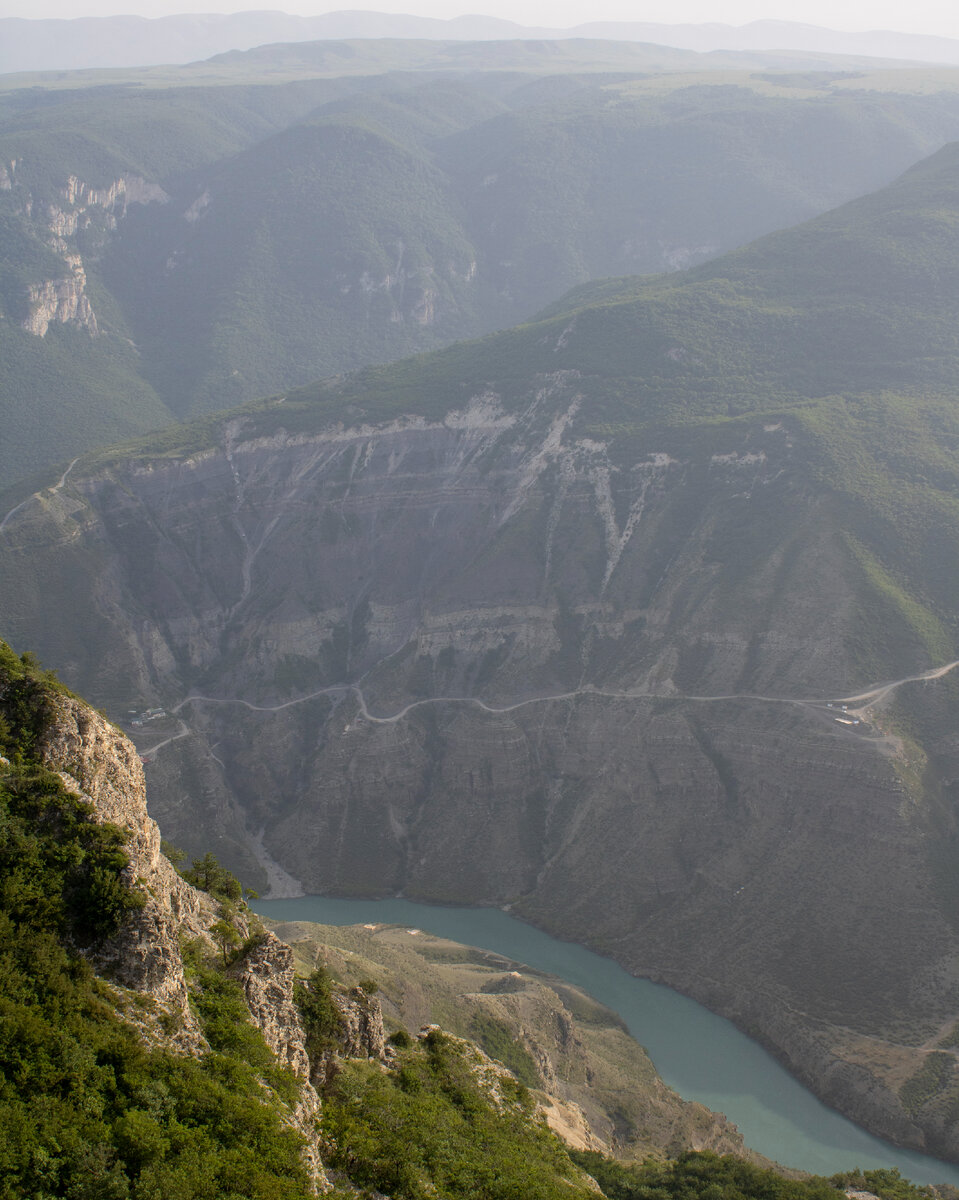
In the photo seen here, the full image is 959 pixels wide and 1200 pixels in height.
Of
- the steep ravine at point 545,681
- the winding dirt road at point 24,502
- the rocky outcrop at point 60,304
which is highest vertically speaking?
the rocky outcrop at point 60,304

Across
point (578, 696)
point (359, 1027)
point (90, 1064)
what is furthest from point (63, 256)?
point (90, 1064)

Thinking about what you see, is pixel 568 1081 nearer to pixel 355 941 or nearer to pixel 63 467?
pixel 355 941

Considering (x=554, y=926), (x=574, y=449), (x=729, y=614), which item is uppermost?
(x=574, y=449)

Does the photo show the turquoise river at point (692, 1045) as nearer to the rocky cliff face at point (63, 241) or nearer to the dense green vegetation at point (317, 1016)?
the dense green vegetation at point (317, 1016)

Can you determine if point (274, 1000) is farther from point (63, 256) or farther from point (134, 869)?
point (63, 256)

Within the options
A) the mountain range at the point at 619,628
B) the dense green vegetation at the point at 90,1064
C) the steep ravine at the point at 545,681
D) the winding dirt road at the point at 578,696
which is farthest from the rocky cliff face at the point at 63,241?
the dense green vegetation at the point at 90,1064

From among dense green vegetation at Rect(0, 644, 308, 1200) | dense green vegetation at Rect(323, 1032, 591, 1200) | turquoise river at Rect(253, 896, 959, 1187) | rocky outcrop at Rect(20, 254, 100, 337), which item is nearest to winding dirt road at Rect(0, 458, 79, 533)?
turquoise river at Rect(253, 896, 959, 1187)

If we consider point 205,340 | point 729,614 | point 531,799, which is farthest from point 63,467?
point 205,340
